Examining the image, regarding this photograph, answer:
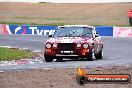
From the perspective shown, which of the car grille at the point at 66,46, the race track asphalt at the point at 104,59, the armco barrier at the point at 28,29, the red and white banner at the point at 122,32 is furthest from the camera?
the armco barrier at the point at 28,29

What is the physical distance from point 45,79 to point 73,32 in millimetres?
7249

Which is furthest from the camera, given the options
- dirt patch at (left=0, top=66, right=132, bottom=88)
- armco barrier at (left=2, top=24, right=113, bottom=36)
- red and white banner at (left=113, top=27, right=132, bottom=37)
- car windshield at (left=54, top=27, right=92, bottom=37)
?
armco barrier at (left=2, top=24, right=113, bottom=36)

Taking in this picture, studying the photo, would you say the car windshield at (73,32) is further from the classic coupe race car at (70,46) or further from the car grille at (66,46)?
the car grille at (66,46)

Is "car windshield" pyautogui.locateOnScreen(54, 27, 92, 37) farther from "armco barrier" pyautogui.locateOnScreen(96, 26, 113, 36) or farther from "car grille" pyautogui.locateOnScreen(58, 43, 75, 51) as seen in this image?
"armco barrier" pyautogui.locateOnScreen(96, 26, 113, 36)

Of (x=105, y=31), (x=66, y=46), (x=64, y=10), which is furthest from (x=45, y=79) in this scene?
(x=64, y=10)

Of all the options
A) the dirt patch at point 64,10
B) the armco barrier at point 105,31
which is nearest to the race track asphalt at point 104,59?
the armco barrier at point 105,31

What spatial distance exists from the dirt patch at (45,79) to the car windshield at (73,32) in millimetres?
4514

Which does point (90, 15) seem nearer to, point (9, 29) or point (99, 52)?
point (9, 29)

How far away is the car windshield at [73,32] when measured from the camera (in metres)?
18.8

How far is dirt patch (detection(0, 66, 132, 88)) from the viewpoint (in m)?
10.4

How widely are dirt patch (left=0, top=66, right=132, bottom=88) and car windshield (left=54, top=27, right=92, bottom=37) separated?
4514mm

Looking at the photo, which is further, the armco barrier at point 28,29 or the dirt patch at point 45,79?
the armco barrier at point 28,29

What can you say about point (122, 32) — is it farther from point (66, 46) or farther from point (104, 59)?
point (66, 46)

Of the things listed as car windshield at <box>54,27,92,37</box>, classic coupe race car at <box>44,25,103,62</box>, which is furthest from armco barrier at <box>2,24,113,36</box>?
classic coupe race car at <box>44,25,103,62</box>
